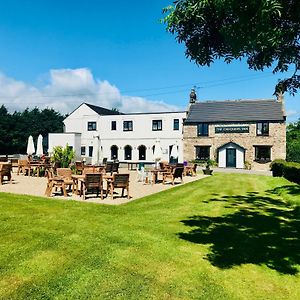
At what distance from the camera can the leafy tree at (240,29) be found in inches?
165

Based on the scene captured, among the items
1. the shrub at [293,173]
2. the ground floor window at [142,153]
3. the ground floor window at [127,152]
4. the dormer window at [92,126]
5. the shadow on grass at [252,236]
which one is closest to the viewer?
the shadow on grass at [252,236]

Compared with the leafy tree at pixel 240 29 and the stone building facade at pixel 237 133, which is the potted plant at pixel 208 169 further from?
the leafy tree at pixel 240 29

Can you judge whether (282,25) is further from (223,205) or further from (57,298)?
(223,205)

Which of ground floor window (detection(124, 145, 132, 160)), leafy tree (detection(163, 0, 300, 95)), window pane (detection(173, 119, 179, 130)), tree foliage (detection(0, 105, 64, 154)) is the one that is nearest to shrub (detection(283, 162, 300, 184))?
leafy tree (detection(163, 0, 300, 95))

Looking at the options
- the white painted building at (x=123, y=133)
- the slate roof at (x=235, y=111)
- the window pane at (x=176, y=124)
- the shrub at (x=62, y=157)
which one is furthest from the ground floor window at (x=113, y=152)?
the shrub at (x=62, y=157)

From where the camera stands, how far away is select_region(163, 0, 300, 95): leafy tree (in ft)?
13.8

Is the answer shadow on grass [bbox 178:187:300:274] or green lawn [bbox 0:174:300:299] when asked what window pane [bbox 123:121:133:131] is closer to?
shadow on grass [bbox 178:187:300:274]

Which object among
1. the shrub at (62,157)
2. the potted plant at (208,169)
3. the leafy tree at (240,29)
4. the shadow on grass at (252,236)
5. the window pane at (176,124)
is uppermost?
the window pane at (176,124)

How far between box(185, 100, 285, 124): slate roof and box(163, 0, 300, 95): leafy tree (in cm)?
3575

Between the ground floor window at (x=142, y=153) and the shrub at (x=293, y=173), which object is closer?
the shrub at (x=293, y=173)

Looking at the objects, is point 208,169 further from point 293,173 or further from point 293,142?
point 293,142

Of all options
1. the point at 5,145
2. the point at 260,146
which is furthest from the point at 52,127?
the point at 260,146

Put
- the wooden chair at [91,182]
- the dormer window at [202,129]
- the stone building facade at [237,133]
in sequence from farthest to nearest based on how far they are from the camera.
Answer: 1. the dormer window at [202,129]
2. the stone building facade at [237,133]
3. the wooden chair at [91,182]

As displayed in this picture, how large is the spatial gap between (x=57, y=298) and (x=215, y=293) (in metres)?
2.23
